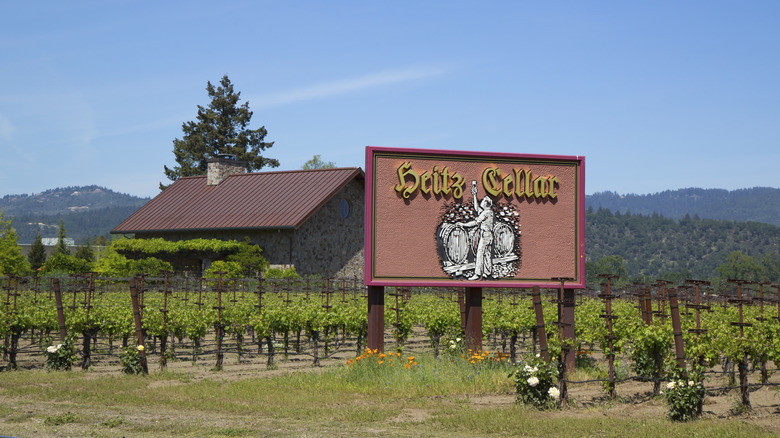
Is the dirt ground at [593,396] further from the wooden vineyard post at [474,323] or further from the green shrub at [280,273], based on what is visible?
the green shrub at [280,273]

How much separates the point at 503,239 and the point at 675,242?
162 meters

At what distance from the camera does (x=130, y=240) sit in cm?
4447

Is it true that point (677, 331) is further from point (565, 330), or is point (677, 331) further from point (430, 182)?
point (430, 182)

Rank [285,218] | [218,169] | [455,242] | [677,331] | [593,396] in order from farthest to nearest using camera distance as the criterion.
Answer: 1. [218,169]
2. [285,218]
3. [455,242]
4. [593,396]
5. [677,331]

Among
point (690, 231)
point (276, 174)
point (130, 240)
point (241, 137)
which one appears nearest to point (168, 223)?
point (130, 240)

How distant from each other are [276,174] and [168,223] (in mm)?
6881

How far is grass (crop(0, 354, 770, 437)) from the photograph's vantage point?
1050 cm

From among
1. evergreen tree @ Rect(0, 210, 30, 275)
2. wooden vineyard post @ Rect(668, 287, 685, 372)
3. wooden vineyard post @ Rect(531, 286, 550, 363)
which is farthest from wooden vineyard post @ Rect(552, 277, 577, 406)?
evergreen tree @ Rect(0, 210, 30, 275)

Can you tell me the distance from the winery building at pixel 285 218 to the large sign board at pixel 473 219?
2261 cm

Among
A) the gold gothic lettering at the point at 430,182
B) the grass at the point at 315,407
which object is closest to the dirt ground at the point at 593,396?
the grass at the point at 315,407

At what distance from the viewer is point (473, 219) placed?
15.4 metres

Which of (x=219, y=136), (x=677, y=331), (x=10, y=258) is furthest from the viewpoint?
(x=219, y=136)

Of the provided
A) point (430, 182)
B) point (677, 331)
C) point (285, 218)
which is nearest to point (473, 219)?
point (430, 182)

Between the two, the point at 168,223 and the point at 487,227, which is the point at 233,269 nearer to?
the point at 168,223
